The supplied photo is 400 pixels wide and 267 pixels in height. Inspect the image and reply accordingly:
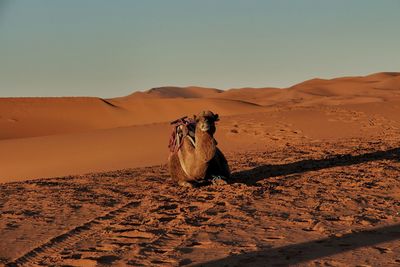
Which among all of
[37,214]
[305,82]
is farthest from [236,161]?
[305,82]

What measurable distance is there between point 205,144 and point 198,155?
0.25 m

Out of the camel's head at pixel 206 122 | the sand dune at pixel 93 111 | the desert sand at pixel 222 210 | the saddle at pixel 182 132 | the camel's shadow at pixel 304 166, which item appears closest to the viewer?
the desert sand at pixel 222 210

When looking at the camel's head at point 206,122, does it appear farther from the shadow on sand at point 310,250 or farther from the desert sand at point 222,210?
the shadow on sand at point 310,250

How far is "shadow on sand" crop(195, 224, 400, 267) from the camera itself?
533cm

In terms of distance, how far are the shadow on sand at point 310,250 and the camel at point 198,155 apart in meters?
3.32

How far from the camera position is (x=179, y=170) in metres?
9.83

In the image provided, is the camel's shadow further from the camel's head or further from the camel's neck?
the camel's head

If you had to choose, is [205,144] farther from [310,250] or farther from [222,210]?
[310,250]

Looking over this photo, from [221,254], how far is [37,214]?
314 cm

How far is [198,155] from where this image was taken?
928cm

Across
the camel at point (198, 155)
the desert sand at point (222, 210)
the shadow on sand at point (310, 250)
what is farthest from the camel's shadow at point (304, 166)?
the shadow on sand at point (310, 250)

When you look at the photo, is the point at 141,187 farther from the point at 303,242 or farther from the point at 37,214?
the point at 303,242

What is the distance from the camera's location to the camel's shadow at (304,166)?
33.8 ft

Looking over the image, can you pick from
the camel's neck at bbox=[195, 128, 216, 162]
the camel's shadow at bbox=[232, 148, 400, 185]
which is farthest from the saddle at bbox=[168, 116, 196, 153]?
the camel's shadow at bbox=[232, 148, 400, 185]
